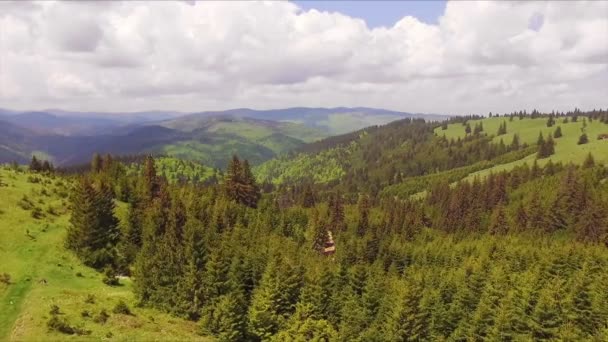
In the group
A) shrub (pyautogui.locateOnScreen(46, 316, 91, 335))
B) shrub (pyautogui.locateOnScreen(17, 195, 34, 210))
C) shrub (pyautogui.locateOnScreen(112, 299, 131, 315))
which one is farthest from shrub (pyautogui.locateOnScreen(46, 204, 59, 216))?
shrub (pyautogui.locateOnScreen(46, 316, 91, 335))

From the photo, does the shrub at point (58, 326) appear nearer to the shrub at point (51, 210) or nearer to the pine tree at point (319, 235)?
the shrub at point (51, 210)

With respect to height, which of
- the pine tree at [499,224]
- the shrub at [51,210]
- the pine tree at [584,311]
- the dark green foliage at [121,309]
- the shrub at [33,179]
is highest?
the shrub at [33,179]

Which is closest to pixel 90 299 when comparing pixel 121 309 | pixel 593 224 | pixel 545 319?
pixel 121 309

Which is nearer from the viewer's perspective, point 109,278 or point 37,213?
point 109,278

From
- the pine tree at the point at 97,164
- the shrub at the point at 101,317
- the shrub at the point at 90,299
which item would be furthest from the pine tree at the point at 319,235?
the shrub at the point at 101,317

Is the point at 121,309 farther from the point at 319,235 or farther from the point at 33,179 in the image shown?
the point at 319,235

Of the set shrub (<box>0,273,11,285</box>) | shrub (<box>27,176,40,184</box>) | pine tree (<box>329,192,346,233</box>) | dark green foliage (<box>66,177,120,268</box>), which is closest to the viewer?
shrub (<box>0,273,11,285</box>)

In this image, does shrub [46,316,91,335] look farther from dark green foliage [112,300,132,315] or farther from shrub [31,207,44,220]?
shrub [31,207,44,220]
